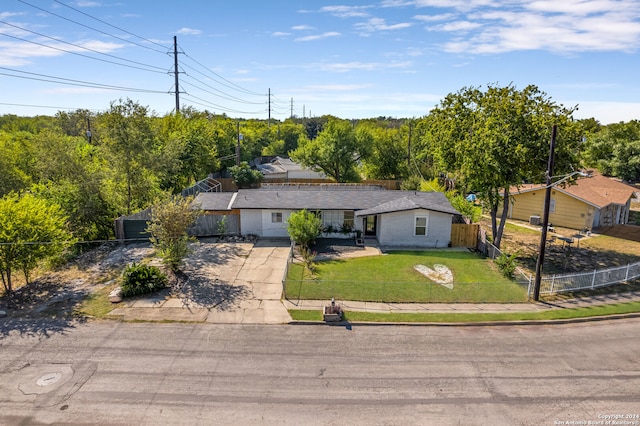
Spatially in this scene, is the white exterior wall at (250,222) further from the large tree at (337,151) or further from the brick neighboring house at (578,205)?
the large tree at (337,151)

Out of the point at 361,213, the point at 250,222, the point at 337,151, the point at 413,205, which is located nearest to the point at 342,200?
the point at 361,213

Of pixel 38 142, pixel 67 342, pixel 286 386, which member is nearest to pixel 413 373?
pixel 286 386

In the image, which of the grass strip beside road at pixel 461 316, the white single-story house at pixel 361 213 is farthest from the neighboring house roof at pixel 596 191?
the grass strip beside road at pixel 461 316

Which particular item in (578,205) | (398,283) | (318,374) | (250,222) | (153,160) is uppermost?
(153,160)

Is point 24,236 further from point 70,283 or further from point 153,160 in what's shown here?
point 153,160

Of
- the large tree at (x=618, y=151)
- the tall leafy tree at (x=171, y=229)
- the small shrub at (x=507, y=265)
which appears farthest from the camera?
the large tree at (x=618, y=151)

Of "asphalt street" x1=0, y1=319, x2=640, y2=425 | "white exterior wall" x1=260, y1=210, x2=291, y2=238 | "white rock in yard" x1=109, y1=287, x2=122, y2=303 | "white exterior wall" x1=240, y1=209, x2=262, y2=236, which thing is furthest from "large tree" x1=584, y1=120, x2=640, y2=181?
"white rock in yard" x1=109, y1=287, x2=122, y2=303

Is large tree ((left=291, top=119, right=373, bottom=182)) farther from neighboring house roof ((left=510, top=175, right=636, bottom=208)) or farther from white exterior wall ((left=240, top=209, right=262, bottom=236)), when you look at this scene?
white exterior wall ((left=240, top=209, right=262, bottom=236))
